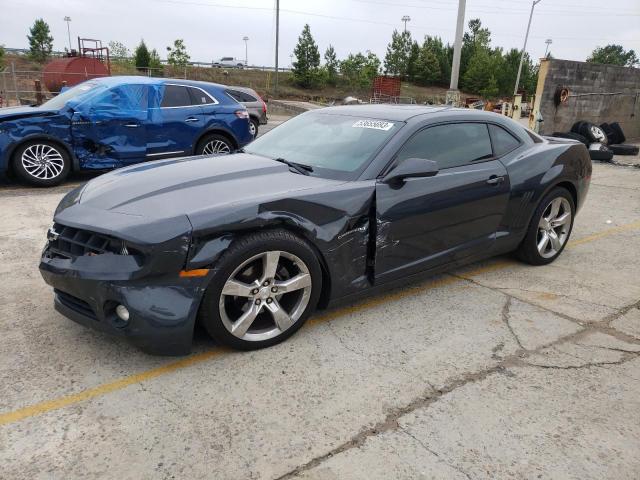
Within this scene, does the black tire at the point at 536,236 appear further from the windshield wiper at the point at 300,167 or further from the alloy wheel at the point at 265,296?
the alloy wheel at the point at 265,296

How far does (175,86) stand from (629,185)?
26.3 feet

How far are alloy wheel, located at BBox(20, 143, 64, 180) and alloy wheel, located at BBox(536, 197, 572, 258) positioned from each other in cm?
644

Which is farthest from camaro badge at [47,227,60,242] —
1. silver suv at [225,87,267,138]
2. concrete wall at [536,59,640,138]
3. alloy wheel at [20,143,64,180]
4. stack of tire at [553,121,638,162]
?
concrete wall at [536,59,640,138]

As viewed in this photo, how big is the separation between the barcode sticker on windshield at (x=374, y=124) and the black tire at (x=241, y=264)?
1.20 meters

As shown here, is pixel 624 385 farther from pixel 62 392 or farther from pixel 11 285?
pixel 11 285

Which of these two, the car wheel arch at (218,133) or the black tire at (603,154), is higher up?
the car wheel arch at (218,133)

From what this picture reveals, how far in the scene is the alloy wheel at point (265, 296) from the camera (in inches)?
117

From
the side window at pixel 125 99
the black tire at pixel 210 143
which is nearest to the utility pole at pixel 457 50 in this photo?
the black tire at pixel 210 143

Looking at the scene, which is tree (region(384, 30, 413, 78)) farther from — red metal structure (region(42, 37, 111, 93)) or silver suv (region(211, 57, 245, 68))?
red metal structure (region(42, 37, 111, 93))

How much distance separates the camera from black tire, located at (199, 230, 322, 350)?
9.29 ft

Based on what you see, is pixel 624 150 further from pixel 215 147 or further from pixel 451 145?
pixel 451 145

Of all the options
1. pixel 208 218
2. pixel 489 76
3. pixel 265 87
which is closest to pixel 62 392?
pixel 208 218

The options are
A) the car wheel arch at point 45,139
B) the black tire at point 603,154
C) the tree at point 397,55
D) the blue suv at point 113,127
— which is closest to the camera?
the car wheel arch at point 45,139

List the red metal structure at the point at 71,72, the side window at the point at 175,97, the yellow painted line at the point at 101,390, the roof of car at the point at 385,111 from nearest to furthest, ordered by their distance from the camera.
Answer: the yellow painted line at the point at 101,390 < the roof of car at the point at 385,111 < the side window at the point at 175,97 < the red metal structure at the point at 71,72
